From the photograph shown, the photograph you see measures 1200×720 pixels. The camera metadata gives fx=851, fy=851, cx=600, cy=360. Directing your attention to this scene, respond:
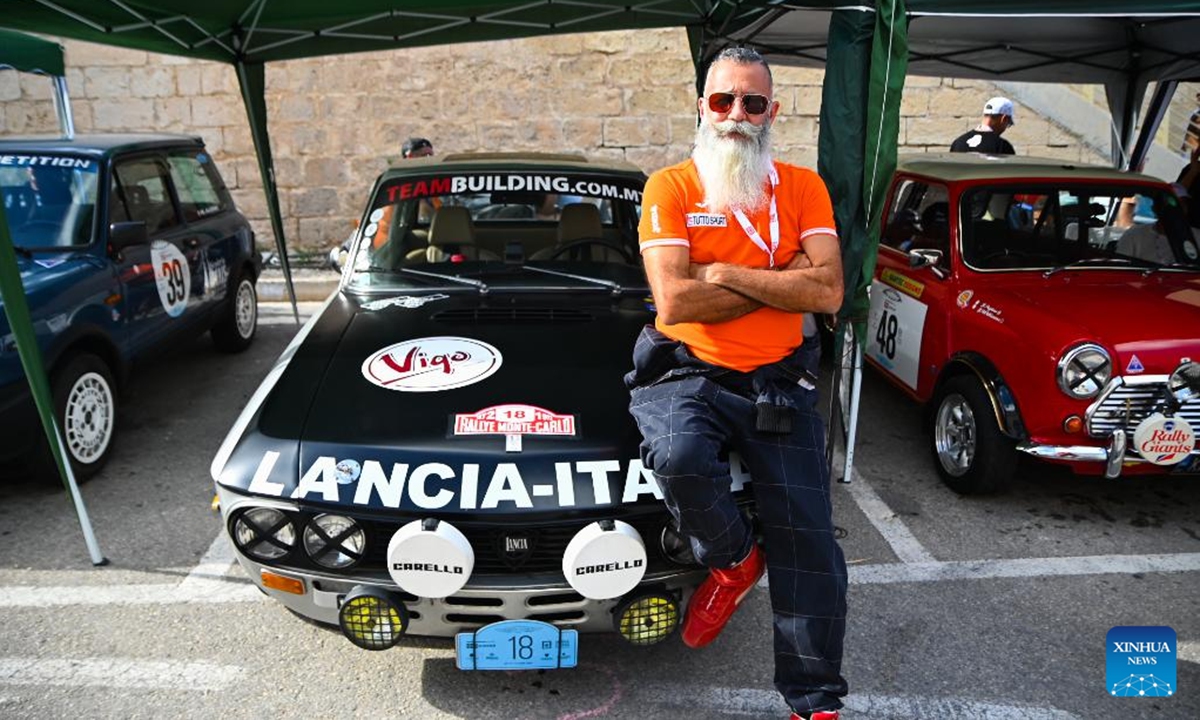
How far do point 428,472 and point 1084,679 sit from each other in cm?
240

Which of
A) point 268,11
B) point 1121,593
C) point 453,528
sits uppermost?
point 268,11

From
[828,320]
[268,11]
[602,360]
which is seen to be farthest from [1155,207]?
[268,11]

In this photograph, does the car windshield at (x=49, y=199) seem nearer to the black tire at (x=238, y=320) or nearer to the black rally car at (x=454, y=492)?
the black tire at (x=238, y=320)

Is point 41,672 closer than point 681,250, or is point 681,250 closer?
point 681,250

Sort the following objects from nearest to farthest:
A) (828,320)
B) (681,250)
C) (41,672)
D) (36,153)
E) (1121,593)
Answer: (681,250), (41,672), (1121,593), (36,153), (828,320)

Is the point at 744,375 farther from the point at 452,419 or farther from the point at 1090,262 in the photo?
the point at 1090,262

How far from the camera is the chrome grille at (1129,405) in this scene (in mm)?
3779

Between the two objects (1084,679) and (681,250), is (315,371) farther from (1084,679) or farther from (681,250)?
(1084,679)

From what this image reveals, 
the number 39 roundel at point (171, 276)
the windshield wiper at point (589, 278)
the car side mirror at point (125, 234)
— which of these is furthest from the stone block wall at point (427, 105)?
the windshield wiper at point (589, 278)

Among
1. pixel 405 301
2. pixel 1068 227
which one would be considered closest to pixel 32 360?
pixel 405 301

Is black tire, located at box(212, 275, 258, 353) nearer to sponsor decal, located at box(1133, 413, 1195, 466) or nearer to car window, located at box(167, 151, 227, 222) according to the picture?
car window, located at box(167, 151, 227, 222)

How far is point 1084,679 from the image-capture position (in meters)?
3.00

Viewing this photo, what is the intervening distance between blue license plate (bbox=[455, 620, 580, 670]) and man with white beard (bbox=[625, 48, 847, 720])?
1.36ft

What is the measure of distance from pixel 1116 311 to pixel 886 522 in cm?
A: 149
